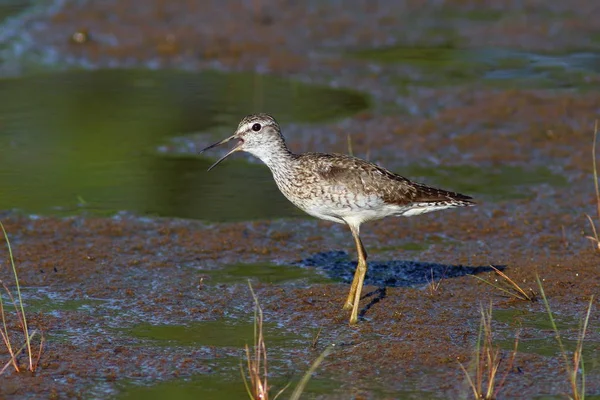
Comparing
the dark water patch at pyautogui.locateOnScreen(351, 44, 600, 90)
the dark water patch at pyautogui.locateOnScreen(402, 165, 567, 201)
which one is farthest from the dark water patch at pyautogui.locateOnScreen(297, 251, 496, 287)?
the dark water patch at pyautogui.locateOnScreen(351, 44, 600, 90)

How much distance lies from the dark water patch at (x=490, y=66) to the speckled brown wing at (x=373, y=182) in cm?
646

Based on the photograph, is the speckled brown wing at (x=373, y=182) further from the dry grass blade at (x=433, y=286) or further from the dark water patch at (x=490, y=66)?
the dark water patch at (x=490, y=66)

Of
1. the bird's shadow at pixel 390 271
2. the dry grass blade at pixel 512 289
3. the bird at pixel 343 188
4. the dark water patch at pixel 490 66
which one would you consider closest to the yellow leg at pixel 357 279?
the bird at pixel 343 188

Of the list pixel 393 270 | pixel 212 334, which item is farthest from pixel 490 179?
pixel 212 334

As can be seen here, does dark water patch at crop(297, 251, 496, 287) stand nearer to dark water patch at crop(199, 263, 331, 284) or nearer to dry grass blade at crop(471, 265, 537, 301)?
dark water patch at crop(199, 263, 331, 284)

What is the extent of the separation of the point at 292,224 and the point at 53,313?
2902mm

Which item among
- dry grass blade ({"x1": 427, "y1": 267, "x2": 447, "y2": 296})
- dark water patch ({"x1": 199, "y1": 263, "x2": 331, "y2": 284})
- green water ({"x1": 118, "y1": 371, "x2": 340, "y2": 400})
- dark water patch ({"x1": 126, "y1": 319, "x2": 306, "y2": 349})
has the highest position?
dry grass blade ({"x1": 427, "y1": 267, "x2": 447, "y2": 296})

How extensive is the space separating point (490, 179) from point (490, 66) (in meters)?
4.60

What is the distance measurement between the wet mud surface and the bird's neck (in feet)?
3.48

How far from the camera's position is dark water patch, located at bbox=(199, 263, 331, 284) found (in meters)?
8.78

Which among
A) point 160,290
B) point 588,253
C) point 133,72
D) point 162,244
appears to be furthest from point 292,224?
point 133,72

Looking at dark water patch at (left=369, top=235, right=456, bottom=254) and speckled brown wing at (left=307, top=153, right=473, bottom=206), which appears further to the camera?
dark water patch at (left=369, top=235, right=456, bottom=254)

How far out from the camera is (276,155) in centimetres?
828

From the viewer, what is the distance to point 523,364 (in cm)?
696
